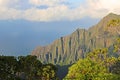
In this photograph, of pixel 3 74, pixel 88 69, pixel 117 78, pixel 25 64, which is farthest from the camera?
pixel 25 64

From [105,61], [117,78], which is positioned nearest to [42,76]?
[105,61]

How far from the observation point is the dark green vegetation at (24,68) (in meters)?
87.8

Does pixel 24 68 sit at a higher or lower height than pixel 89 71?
higher

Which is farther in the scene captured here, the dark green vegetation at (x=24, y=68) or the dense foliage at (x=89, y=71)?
the dark green vegetation at (x=24, y=68)

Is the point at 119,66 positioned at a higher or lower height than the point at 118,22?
lower

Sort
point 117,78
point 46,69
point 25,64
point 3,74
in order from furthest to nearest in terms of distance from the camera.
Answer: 1. point 46,69
2. point 25,64
3. point 3,74
4. point 117,78

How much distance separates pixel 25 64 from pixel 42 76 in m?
13.5

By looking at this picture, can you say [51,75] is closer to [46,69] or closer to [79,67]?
[46,69]

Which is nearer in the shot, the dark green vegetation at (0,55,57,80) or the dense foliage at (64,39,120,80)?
the dense foliage at (64,39,120,80)

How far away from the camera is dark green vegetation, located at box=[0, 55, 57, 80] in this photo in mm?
87750

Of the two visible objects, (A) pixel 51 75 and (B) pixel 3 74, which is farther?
(A) pixel 51 75

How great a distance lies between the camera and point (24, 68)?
9519 centimetres

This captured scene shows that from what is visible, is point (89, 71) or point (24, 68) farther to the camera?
point (24, 68)

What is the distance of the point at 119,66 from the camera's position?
4087 inches
